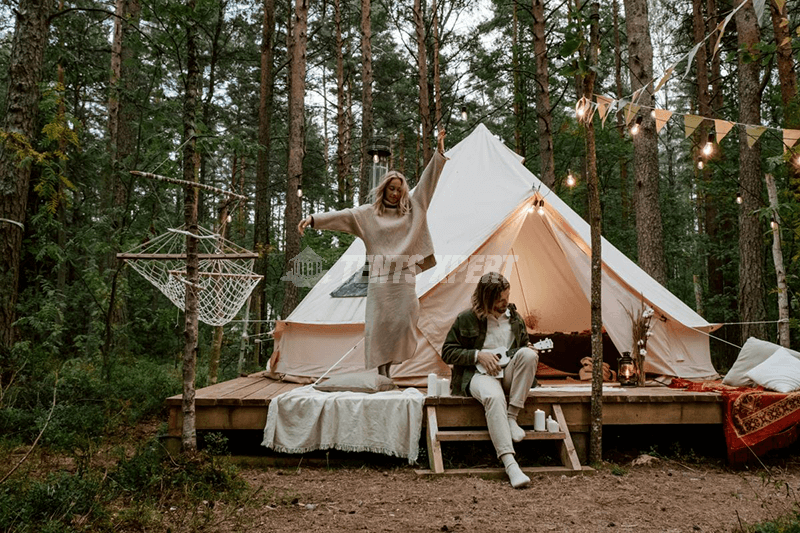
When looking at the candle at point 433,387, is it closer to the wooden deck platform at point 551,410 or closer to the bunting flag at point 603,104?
Answer: the wooden deck platform at point 551,410

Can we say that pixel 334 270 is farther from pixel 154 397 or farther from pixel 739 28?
pixel 739 28

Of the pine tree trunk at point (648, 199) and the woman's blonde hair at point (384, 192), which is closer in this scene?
the woman's blonde hair at point (384, 192)

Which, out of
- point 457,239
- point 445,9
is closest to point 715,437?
point 457,239

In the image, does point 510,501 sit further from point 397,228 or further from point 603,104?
point 603,104

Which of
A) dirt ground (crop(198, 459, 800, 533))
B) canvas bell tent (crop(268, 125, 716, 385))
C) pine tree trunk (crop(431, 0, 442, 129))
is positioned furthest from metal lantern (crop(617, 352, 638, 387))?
pine tree trunk (crop(431, 0, 442, 129))

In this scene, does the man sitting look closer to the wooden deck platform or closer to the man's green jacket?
the man's green jacket

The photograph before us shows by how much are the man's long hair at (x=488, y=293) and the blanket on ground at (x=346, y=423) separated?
0.65m

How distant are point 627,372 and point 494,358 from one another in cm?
168

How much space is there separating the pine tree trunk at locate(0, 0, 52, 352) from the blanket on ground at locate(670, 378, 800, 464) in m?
4.98

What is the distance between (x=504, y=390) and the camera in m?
3.36

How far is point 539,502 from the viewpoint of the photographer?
2652 mm

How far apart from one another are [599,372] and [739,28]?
17.5ft

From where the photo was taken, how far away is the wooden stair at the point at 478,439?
3141 millimetres

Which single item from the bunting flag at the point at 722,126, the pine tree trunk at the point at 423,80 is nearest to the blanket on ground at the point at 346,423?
the bunting flag at the point at 722,126
